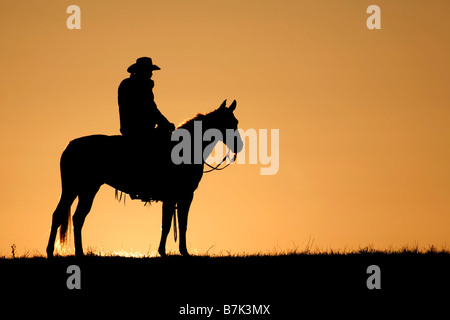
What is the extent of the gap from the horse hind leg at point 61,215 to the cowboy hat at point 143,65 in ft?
9.21

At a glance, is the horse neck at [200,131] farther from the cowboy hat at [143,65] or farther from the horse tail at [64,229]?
the horse tail at [64,229]

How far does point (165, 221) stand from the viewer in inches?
593

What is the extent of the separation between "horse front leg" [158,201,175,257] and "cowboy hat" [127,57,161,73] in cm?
274

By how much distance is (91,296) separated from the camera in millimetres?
10578

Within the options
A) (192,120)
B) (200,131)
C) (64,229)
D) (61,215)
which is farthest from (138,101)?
(64,229)

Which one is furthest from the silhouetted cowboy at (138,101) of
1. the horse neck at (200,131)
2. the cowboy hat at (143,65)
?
the horse neck at (200,131)

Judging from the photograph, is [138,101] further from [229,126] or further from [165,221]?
[165,221]

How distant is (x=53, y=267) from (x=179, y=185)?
3.70 metres

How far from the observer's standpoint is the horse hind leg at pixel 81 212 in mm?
14773

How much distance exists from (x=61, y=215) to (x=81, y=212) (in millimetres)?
396
